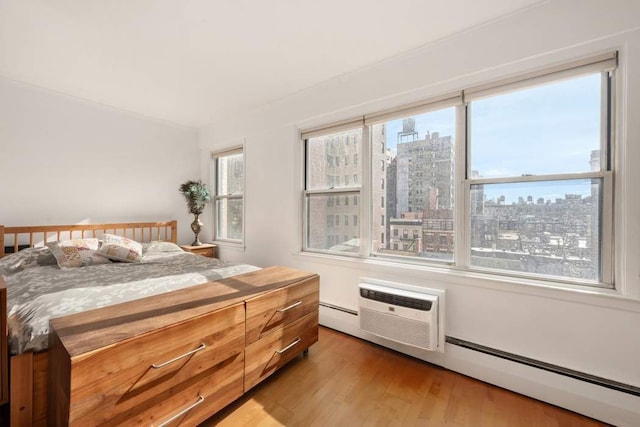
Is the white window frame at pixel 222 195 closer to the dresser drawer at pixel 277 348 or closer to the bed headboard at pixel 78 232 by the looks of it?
the bed headboard at pixel 78 232

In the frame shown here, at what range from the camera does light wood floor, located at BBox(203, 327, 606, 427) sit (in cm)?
153

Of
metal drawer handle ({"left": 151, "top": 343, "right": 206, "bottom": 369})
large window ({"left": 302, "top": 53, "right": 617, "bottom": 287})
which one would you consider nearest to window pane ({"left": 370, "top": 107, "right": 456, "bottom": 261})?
large window ({"left": 302, "top": 53, "right": 617, "bottom": 287})

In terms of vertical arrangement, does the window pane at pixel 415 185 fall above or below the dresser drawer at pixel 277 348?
above

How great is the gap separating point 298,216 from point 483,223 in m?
1.82

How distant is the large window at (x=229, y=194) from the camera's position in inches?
151

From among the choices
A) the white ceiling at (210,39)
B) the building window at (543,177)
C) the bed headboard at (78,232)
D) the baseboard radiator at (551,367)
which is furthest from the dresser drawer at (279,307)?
the bed headboard at (78,232)

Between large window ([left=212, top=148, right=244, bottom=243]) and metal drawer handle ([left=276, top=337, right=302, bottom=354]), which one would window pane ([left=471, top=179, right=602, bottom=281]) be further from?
large window ([left=212, top=148, right=244, bottom=243])

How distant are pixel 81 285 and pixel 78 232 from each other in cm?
165

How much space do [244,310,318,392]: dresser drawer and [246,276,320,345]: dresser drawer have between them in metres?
0.04

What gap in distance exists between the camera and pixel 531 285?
174 centimetres

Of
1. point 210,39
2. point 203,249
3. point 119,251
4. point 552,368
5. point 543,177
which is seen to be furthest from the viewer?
point 203,249

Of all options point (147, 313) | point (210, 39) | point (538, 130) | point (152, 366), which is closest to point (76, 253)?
point (147, 313)

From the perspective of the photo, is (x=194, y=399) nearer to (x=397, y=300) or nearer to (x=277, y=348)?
(x=277, y=348)

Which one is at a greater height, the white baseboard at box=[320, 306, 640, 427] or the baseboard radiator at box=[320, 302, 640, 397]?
the baseboard radiator at box=[320, 302, 640, 397]
